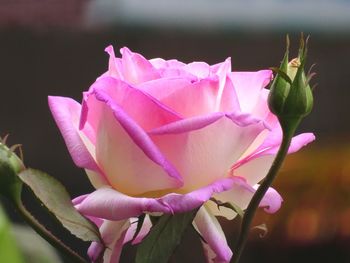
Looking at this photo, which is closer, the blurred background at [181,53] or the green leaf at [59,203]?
the green leaf at [59,203]

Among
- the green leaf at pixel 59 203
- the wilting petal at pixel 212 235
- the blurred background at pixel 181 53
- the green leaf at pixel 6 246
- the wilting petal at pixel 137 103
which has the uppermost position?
the wilting petal at pixel 137 103

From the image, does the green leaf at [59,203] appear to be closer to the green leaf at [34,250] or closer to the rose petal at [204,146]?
the rose petal at [204,146]

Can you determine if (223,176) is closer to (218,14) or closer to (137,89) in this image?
(137,89)

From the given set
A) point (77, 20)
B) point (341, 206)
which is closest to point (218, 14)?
point (77, 20)

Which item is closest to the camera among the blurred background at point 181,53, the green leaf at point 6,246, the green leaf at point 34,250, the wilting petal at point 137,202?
the wilting petal at point 137,202

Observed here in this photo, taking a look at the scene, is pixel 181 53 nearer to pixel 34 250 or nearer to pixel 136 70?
pixel 34 250

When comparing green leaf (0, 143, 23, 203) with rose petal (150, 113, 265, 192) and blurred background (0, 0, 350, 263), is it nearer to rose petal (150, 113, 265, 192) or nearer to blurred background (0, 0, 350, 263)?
rose petal (150, 113, 265, 192)

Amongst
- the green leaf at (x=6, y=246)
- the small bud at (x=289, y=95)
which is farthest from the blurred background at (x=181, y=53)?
the small bud at (x=289, y=95)

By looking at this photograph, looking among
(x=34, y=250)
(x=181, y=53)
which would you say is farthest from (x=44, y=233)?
(x=181, y=53)
